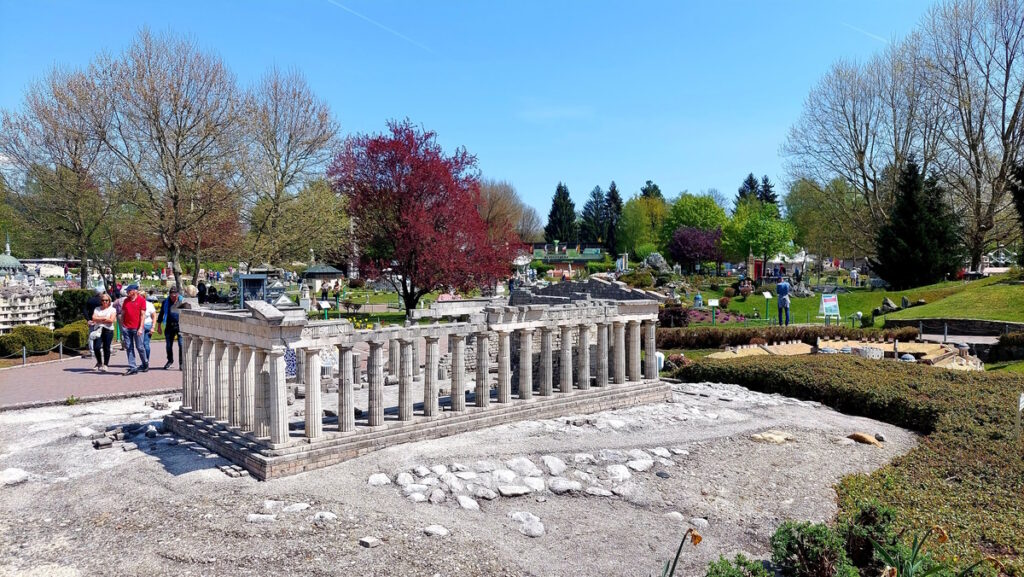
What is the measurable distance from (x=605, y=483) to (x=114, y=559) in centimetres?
608

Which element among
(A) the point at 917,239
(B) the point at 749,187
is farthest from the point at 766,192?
(A) the point at 917,239

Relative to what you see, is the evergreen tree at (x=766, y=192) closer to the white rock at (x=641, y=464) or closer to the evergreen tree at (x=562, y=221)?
the evergreen tree at (x=562, y=221)

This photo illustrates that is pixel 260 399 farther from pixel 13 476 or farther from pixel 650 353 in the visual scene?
pixel 650 353

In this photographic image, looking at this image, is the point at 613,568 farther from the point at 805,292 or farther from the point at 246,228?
the point at 805,292

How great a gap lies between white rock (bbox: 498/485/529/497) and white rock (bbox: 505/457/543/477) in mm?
513

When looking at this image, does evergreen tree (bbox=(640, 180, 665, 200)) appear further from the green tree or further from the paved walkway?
the paved walkway

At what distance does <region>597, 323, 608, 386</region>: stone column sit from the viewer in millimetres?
14570

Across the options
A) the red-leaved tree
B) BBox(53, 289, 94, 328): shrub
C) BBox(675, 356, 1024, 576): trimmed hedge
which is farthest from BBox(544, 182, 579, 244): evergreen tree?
BBox(675, 356, 1024, 576): trimmed hedge

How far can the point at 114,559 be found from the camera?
7062 mm

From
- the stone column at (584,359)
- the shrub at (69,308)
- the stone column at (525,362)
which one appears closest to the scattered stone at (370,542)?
the stone column at (525,362)

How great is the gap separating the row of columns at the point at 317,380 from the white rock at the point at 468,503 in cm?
263

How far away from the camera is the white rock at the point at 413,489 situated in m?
9.06

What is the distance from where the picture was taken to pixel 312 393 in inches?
397

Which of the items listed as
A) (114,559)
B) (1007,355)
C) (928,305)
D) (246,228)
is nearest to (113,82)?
(246,228)
